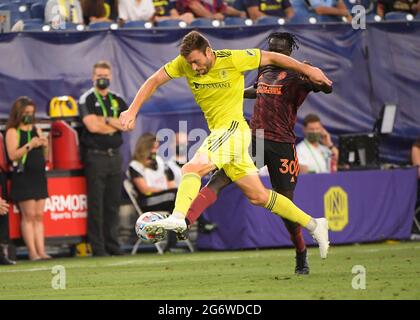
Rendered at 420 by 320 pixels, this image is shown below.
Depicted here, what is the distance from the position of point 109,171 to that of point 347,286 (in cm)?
645

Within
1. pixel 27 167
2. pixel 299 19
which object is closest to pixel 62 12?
pixel 27 167

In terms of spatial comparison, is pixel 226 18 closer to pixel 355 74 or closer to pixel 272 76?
pixel 355 74

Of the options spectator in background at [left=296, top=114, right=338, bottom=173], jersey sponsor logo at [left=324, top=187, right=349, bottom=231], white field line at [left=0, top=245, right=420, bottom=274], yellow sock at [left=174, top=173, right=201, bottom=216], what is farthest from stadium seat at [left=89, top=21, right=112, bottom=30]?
yellow sock at [left=174, top=173, right=201, bottom=216]

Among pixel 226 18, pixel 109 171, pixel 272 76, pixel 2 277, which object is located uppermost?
pixel 226 18

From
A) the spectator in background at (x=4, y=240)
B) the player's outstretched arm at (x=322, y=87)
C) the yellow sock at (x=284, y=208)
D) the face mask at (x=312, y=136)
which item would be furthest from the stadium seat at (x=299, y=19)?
the yellow sock at (x=284, y=208)

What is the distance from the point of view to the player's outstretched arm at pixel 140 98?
10758mm

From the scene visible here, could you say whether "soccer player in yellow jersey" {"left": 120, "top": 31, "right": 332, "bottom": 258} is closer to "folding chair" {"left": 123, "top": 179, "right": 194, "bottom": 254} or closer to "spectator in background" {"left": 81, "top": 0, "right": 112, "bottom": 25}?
"folding chair" {"left": 123, "top": 179, "right": 194, "bottom": 254}

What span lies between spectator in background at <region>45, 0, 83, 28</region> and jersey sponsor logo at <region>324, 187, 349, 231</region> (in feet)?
14.7

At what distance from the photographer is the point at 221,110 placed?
11.2 m

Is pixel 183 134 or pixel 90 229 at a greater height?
pixel 183 134

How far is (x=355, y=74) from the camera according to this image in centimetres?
1823

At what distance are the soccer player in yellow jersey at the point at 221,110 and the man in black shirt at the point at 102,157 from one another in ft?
15.9

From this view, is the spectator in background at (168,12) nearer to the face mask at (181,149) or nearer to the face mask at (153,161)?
the face mask at (181,149)
